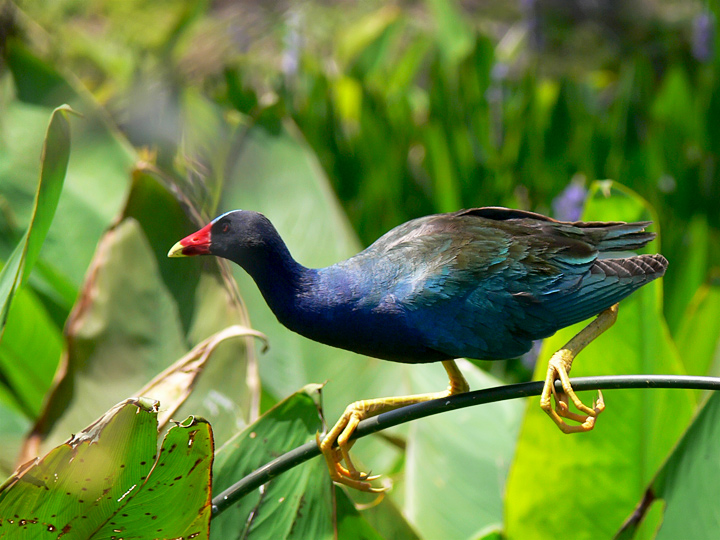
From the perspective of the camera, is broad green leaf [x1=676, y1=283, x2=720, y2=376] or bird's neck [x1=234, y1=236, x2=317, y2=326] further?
broad green leaf [x1=676, y1=283, x2=720, y2=376]

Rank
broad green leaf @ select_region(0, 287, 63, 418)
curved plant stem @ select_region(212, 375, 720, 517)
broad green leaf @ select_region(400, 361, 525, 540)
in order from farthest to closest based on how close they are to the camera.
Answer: broad green leaf @ select_region(0, 287, 63, 418) < broad green leaf @ select_region(400, 361, 525, 540) < curved plant stem @ select_region(212, 375, 720, 517)

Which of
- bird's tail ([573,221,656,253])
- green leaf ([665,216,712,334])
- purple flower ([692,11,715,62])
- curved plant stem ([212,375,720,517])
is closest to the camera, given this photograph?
curved plant stem ([212,375,720,517])

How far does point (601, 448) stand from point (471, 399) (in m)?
0.51

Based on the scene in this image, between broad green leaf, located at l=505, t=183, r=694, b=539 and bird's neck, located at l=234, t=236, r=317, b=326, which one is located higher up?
bird's neck, located at l=234, t=236, r=317, b=326

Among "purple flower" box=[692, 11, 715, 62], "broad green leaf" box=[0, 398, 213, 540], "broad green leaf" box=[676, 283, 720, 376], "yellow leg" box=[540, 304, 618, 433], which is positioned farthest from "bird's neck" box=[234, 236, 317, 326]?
"purple flower" box=[692, 11, 715, 62]

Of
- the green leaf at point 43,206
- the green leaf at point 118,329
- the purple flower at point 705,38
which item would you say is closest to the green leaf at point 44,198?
the green leaf at point 43,206

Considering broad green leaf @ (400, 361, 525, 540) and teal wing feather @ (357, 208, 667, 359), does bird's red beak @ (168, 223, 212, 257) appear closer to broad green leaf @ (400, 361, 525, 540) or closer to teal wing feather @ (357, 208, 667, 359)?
teal wing feather @ (357, 208, 667, 359)

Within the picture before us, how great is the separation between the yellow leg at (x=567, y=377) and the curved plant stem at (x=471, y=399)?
7 centimetres

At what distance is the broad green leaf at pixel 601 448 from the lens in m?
0.98

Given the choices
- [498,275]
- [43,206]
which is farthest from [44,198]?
[498,275]

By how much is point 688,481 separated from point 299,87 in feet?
7.09

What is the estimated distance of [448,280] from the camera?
23.3 inches

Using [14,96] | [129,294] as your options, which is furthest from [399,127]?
[129,294]

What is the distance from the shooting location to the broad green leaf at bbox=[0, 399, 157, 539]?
0.53m
